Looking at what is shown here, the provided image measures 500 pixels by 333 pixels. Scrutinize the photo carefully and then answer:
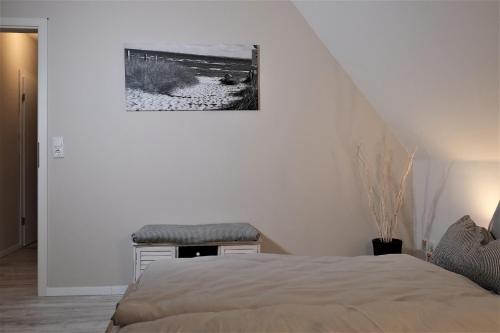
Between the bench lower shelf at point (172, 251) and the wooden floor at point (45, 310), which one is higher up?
the bench lower shelf at point (172, 251)

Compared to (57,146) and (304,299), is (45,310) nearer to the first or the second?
(57,146)

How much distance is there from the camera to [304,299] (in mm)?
1753

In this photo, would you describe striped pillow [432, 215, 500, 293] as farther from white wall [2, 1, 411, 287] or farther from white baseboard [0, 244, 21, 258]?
white baseboard [0, 244, 21, 258]

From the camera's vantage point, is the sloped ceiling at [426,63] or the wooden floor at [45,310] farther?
the wooden floor at [45,310]

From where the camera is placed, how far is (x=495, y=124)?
2686 mm

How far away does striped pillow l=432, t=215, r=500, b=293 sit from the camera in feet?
6.33

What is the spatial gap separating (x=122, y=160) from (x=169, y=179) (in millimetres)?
385

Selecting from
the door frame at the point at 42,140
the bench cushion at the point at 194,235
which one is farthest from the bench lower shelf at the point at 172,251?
the door frame at the point at 42,140

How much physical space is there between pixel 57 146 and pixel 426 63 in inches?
105

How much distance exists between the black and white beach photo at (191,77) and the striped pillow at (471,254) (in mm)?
1923

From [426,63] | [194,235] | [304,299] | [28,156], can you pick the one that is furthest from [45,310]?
[28,156]

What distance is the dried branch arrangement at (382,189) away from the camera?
386 cm

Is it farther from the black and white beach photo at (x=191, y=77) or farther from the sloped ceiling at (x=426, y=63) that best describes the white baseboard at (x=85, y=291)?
the sloped ceiling at (x=426, y=63)

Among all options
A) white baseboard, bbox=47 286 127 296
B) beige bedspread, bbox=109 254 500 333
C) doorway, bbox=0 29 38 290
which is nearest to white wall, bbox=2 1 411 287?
white baseboard, bbox=47 286 127 296
